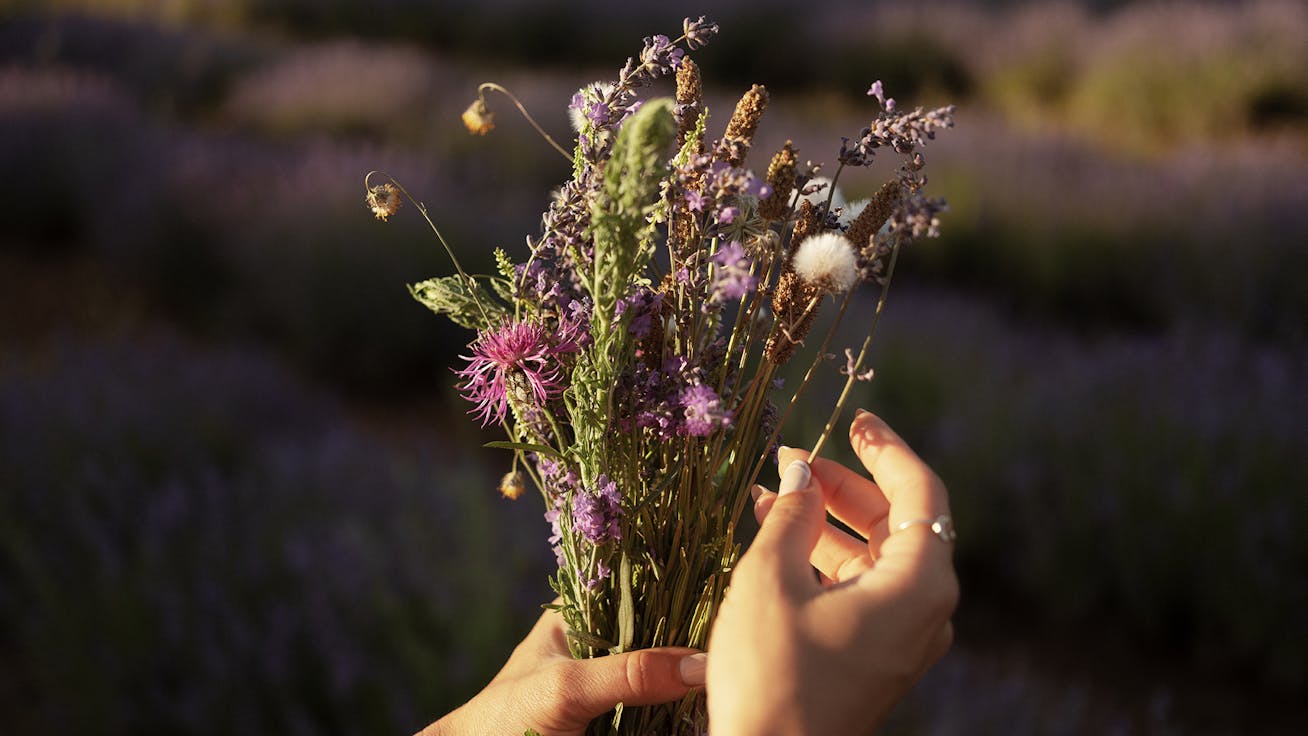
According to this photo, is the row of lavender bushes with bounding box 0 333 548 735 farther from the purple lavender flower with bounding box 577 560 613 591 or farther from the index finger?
the index finger

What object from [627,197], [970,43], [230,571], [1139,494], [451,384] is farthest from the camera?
[970,43]

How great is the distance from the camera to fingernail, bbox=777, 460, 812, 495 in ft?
2.92

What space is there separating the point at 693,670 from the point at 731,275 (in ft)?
1.16

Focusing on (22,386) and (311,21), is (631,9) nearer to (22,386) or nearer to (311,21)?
(311,21)

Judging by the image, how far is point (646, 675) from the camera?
0.92 meters

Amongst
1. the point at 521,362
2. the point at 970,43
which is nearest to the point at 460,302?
the point at 521,362

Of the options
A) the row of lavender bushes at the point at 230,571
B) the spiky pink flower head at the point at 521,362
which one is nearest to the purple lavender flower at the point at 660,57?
the spiky pink flower head at the point at 521,362

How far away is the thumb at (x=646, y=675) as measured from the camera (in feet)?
3.01

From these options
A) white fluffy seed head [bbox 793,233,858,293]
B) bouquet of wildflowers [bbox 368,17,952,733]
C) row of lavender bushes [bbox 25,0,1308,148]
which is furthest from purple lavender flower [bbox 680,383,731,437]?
row of lavender bushes [bbox 25,0,1308,148]

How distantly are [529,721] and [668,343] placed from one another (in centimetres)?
38

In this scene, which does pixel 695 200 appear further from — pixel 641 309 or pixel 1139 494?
pixel 1139 494

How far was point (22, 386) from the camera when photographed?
3535mm

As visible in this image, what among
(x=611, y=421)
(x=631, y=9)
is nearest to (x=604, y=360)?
(x=611, y=421)

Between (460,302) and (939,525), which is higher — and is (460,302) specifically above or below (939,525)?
above
